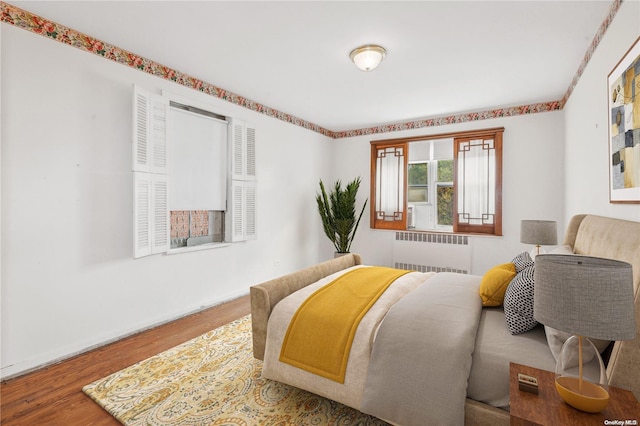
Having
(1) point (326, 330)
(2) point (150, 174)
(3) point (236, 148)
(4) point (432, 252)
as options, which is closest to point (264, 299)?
(1) point (326, 330)

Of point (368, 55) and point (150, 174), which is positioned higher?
point (368, 55)

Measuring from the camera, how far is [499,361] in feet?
4.73

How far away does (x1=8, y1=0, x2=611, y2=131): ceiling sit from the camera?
2.17 m

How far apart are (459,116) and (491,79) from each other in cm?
127

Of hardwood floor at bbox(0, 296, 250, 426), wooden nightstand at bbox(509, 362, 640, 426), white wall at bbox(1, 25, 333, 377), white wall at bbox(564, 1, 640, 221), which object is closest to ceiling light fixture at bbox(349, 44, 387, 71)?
white wall at bbox(564, 1, 640, 221)

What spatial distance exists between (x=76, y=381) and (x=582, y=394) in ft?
9.44

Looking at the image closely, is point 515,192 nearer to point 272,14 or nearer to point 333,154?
point 333,154

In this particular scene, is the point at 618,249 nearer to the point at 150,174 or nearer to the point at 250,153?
the point at 150,174

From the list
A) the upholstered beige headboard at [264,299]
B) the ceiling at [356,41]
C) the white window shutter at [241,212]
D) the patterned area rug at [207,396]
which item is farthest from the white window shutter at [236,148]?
the patterned area rug at [207,396]

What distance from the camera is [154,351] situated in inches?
101

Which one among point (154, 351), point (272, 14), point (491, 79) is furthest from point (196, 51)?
point (491, 79)

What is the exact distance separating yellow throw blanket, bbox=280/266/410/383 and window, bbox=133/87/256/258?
1806 millimetres

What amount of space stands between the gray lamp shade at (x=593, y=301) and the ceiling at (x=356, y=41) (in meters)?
1.95

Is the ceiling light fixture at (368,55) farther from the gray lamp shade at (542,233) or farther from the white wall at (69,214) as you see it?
the gray lamp shade at (542,233)
